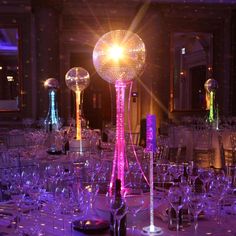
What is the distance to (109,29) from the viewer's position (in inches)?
439

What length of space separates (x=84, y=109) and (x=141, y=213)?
10550mm

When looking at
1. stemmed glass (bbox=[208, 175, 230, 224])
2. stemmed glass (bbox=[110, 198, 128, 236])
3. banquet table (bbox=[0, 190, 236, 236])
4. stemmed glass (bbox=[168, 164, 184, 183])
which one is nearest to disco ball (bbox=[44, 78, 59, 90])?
stemmed glass (bbox=[168, 164, 184, 183])

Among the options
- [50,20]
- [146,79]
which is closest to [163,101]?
[146,79]

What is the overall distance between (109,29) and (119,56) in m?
8.29

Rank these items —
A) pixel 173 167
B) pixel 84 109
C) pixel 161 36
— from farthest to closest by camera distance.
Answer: pixel 84 109 < pixel 161 36 < pixel 173 167

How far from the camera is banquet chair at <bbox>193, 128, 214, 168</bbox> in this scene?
7.00 m

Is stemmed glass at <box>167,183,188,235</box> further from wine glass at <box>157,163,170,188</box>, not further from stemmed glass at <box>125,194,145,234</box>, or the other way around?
wine glass at <box>157,163,170,188</box>

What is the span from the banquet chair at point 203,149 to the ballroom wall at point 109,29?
339 cm

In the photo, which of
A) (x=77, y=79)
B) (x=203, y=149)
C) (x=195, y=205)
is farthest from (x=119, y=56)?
(x=203, y=149)

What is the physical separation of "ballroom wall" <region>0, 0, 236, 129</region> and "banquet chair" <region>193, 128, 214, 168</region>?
11.1 feet

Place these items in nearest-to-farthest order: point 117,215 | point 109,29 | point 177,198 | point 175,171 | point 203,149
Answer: point 117,215 → point 177,198 → point 175,171 → point 203,149 → point 109,29

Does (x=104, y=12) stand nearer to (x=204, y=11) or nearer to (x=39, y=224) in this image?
(x=204, y=11)

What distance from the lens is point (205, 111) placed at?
11.4 metres

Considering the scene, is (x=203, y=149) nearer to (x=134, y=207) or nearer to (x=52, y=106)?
(x=52, y=106)
